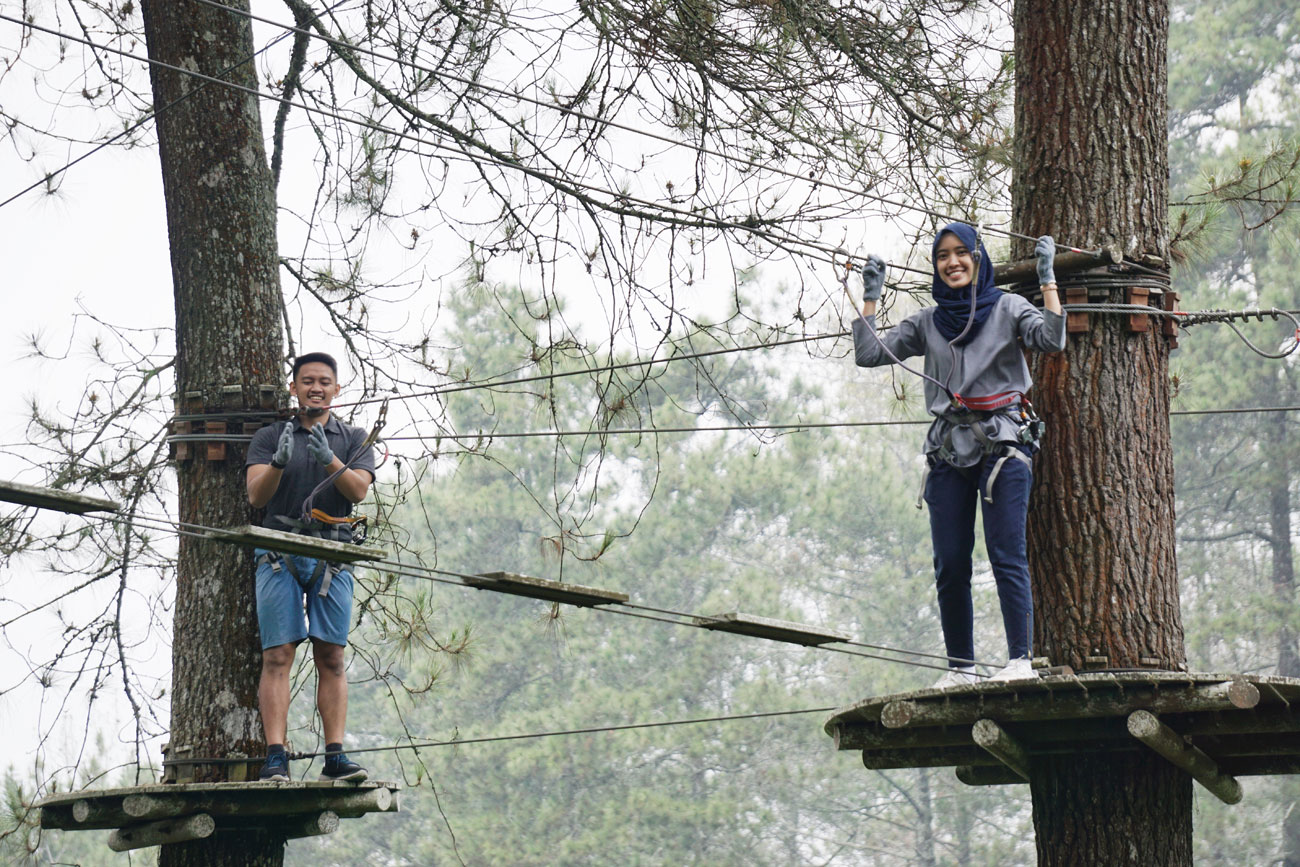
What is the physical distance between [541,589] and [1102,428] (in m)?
1.71

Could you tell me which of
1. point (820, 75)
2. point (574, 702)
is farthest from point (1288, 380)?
point (820, 75)

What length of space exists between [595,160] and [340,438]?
1.83 meters

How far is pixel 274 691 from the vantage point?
432 cm

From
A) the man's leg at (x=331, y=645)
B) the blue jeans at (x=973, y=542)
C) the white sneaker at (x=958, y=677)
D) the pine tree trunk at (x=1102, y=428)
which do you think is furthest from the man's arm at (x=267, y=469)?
the pine tree trunk at (x=1102, y=428)

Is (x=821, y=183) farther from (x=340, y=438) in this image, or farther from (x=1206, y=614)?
(x=1206, y=614)

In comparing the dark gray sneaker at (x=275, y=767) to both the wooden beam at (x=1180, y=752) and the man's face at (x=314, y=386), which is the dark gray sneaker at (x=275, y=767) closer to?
the man's face at (x=314, y=386)

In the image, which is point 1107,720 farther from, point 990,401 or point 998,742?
point 990,401

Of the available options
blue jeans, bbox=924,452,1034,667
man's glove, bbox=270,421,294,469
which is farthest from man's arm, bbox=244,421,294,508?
blue jeans, bbox=924,452,1034,667

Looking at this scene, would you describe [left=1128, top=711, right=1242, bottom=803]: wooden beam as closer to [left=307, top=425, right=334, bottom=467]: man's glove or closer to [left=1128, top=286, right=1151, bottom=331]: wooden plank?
[left=1128, top=286, right=1151, bottom=331]: wooden plank

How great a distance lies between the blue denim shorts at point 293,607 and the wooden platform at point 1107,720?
1.51 m

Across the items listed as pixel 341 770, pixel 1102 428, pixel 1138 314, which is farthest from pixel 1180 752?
pixel 341 770

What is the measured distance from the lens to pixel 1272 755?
13.0 feet

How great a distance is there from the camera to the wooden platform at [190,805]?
403 centimetres

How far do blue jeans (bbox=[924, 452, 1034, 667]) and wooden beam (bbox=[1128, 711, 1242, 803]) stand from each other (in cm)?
34
